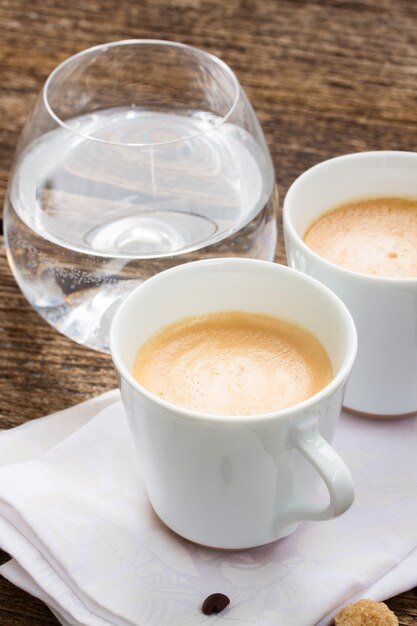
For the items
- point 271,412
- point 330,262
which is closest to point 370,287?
point 330,262

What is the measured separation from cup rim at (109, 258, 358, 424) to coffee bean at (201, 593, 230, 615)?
14cm

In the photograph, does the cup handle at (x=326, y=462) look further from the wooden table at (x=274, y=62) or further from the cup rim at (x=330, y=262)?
the wooden table at (x=274, y=62)

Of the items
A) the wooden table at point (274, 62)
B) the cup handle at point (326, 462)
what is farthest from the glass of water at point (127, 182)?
the cup handle at point (326, 462)

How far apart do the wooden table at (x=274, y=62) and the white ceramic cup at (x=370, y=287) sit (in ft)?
0.53

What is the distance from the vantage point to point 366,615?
0.72 metres

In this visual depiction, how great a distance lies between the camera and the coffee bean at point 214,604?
2.40 feet

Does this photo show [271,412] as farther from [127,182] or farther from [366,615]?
[127,182]

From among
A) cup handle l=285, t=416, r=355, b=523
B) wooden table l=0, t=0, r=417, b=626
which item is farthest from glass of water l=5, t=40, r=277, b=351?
cup handle l=285, t=416, r=355, b=523

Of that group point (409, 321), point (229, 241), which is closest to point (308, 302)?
point (409, 321)

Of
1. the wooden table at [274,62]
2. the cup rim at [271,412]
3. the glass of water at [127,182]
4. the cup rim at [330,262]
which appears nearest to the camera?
the cup rim at [271,412]

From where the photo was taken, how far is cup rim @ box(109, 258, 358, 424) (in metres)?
0.68

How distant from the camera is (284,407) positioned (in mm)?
745

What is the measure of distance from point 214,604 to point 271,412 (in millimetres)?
145

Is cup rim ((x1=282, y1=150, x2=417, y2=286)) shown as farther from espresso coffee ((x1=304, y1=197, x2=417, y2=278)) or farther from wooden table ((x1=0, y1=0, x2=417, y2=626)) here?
wooden table ((x1=0, y1=0, x2=417, y2=626))
